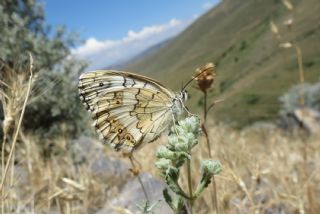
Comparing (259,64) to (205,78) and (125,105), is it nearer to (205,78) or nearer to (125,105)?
(125,105)

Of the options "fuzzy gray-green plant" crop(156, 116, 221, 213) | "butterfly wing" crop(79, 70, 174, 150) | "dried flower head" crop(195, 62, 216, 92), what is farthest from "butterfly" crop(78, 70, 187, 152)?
"fuzzy gray-green plant" crop(156, 116, 221, 213)

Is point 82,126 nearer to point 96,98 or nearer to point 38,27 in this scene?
point 38,27

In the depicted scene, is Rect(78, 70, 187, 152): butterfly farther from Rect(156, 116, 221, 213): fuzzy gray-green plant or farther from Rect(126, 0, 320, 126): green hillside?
Rect(126, 0, 320, 126): green hillside

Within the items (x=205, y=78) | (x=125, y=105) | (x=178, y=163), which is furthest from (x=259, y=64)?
(x=178, y=163)

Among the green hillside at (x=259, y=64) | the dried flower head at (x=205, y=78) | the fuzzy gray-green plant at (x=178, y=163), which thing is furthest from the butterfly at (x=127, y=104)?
the green hillside at (x=259, y=64)

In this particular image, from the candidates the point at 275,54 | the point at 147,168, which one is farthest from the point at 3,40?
the point at 275,54

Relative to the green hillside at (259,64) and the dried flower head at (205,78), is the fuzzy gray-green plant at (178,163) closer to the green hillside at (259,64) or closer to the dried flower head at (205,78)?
the dried flower head at (205,78)
